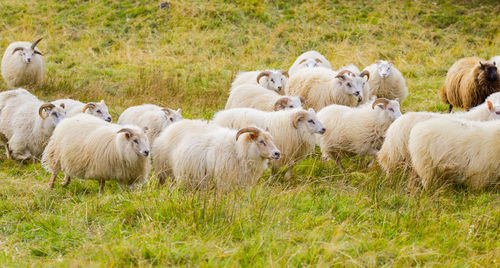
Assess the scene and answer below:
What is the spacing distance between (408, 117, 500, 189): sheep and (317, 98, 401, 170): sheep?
158cm

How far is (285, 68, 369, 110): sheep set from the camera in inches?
385

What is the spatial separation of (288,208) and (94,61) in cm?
1166

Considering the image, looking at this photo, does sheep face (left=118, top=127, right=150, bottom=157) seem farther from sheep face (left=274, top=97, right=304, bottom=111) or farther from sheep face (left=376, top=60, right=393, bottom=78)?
sheep face (left=376, top=60, right=393, bottom=78)

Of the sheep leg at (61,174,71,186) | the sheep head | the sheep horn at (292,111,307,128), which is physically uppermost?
the sheep head

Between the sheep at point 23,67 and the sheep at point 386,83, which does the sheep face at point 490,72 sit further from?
the sheep at point 23,67

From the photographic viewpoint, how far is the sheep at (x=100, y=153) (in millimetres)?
6738

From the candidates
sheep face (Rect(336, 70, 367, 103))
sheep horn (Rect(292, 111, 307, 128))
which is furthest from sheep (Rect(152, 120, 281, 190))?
sheep face (Rect(336, 70, 367, 103))

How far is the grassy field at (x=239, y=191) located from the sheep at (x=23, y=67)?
35cm

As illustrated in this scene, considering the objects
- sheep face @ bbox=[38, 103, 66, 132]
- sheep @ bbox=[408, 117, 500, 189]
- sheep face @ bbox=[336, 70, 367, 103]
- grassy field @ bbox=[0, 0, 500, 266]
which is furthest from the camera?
sheep face @ bbox=[336, 70, 367, 103]

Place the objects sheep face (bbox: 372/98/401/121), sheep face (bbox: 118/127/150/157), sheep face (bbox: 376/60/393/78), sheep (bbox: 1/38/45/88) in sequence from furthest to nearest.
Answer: sheep (bbox: 1/38/45/88), sheep face (bbox: 376/60/393/78), sheep face (bbox: 372/98/401/121), sheep face (bbox: 118/127/150/157)

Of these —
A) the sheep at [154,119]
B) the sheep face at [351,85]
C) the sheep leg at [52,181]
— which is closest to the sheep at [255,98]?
the sheep face at [351,85]

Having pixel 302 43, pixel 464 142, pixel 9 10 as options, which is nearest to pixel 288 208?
pixel 464 142

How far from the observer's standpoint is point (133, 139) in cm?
671

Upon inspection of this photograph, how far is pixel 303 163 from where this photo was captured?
8047 mm
